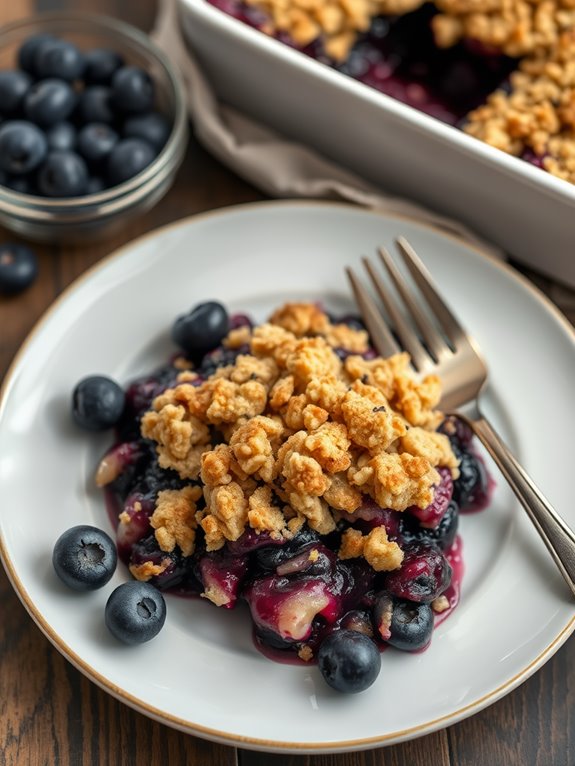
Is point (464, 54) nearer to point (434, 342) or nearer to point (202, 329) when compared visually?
point (434, 342)

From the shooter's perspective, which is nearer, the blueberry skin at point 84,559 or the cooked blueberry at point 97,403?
the blueberry skin at point 84,559

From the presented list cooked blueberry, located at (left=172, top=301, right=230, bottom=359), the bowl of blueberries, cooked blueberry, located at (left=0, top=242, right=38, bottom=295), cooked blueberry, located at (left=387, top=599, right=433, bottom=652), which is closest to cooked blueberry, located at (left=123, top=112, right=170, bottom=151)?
the bowl of blueberries

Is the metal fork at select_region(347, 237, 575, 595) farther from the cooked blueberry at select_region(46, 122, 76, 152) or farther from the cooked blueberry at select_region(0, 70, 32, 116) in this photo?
the cooked blueberry at select_region(0, 70, 32, 116)

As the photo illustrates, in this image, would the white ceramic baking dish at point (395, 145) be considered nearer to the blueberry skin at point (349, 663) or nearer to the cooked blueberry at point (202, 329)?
the cooked blueberry at point (202, 329)

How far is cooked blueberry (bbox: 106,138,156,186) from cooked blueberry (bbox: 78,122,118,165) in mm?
22

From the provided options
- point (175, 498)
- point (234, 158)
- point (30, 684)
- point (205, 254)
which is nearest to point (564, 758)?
point (175, 498)

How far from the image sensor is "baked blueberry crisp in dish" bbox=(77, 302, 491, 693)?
1.63m

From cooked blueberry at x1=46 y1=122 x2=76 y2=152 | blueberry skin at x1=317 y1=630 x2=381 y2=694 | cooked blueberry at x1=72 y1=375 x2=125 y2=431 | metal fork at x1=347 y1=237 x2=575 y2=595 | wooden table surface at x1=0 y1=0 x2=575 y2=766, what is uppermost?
metal fork at x1=347 y1=237 x2=575 y2=595

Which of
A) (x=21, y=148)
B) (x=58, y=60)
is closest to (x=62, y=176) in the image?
(x=21, y=148)

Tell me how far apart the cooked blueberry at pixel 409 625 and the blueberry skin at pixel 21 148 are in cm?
131

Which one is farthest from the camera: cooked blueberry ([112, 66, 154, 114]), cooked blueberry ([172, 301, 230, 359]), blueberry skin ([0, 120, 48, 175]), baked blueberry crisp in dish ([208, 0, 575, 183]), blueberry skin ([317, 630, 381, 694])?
cooked blueberry ([112, 66, 154, 114])

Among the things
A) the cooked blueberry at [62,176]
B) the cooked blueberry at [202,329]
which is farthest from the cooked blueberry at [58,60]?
the cooked blueberry at [202,329]

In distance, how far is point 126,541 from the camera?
5.86 feet

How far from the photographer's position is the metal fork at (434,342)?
1.85m
